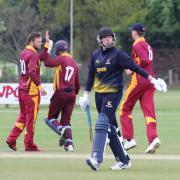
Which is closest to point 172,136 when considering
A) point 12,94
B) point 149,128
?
point 149,128

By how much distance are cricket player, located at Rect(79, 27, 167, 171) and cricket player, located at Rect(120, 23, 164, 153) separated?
272 centimetres

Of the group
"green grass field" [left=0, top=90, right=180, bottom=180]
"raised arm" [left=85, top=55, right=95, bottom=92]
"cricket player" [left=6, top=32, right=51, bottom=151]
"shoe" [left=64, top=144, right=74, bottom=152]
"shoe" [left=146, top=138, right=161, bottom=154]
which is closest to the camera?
"green grass field" [left=0, top=90, right=180, bottom=180]

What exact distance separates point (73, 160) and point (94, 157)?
1.65 meters

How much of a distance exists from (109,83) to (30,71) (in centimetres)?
320

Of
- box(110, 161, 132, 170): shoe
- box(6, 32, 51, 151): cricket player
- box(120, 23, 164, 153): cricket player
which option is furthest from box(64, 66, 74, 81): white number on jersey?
box(110, 161, 132, 170): shoe

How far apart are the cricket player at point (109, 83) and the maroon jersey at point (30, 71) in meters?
2.87

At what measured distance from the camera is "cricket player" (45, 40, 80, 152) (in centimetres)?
1697

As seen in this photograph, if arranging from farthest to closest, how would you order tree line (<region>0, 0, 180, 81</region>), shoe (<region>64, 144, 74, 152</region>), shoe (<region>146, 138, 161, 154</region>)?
tree line (<region>0, 0, 180, 81</region>) < shoe (<region>64, 144, 74, 152</region>) < shoe (<region>146, 138, 161, 154</region>)

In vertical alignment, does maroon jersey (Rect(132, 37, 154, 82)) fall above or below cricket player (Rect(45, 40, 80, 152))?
above

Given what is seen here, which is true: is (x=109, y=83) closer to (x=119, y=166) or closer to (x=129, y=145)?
(x=119, y=166)

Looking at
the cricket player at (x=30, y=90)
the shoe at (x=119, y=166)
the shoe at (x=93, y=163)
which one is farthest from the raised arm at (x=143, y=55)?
the shoe at (x=93, y=163)

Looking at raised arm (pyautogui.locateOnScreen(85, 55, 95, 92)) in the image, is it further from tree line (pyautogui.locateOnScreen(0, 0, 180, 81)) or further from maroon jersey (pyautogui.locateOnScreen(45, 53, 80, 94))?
tree line (pyautogui.locateOnScreen(0, 0, 180, 81))

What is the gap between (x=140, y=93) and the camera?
1650cm

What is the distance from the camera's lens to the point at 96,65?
1337 centimetres
